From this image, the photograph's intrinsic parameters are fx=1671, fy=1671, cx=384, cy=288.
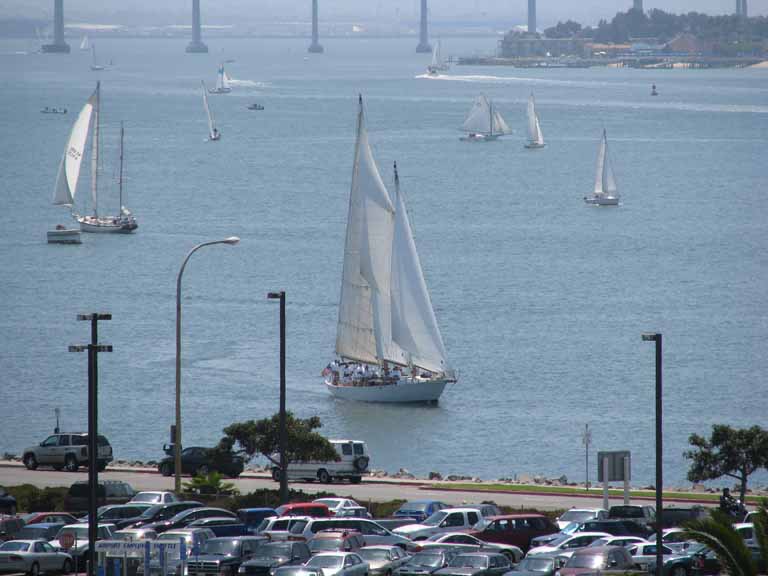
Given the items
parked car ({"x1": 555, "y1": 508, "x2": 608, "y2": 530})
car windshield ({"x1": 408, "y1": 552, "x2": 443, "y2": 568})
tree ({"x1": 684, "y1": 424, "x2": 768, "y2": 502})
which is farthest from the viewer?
tree ({"x1": 684, "y1": 424, "x2": 768, "y2": 502})

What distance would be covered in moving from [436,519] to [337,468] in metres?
12.4

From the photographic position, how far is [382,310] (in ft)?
234

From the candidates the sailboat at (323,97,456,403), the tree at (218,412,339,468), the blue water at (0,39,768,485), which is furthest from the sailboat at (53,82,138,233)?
the tree at (218,412,339,468)

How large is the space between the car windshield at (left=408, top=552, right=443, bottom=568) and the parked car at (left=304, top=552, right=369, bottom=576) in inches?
35.1

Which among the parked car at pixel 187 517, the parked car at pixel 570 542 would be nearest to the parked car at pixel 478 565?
the parked car at pixel 570 542

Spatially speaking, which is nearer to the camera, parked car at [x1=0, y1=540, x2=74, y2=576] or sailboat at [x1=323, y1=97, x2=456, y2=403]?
parked car at [x1=0, y1=540, x2=74, y2=576]

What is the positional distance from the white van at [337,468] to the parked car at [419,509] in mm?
9483

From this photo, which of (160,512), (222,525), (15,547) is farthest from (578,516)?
(15,547)

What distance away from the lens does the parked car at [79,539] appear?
31.8 metres

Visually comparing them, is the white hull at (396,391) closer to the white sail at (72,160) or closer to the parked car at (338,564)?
the parked car at (338,564)

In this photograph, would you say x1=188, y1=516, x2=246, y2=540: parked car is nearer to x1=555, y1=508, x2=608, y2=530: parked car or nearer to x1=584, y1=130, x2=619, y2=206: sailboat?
x1=555, y1=508, x2=608, y2=530: parked car

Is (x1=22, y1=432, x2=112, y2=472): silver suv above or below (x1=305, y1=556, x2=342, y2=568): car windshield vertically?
below

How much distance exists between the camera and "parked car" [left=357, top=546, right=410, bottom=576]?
100 feet

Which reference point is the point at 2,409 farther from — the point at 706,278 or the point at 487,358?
the point at 706,278
